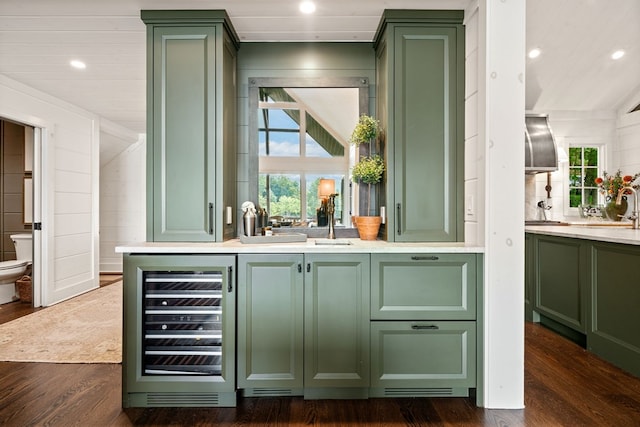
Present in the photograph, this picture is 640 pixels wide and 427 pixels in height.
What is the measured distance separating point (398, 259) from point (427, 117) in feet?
3.18

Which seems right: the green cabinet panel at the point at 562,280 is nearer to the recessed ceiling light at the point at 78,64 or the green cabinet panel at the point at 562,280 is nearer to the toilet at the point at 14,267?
the recessed ceiling light at the point at 78,64

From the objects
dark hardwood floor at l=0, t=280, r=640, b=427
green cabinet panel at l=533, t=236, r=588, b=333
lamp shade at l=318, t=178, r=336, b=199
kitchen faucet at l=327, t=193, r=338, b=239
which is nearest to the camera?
dark hardwood floor at l=0, t=280, r=640, b=427

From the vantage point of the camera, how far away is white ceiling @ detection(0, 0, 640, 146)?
8.34 ft

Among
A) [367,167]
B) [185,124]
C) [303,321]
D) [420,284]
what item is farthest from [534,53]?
[303,321]

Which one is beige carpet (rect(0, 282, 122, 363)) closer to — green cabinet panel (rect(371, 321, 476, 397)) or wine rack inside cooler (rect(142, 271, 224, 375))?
wine rack inside cooler (rect(142, 271, 224, 375))

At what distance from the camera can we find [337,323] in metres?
2.28

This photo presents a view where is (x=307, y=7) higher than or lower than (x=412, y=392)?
higher

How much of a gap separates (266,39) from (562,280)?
10.5ft

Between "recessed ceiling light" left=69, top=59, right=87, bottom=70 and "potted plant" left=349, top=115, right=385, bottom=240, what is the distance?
8.39 feet

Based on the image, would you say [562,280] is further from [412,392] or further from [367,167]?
[367,167]

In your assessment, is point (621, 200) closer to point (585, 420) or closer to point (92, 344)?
point (585, 420)

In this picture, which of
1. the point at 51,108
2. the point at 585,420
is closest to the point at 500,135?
the point at 585,420

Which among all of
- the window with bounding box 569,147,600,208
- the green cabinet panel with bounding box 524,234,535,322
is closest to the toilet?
the green cabinet panel with bounding box 524,234,535,322

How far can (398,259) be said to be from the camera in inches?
90.5
